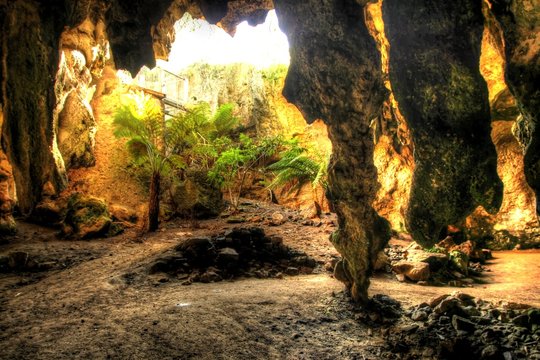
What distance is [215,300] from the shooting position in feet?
10.5

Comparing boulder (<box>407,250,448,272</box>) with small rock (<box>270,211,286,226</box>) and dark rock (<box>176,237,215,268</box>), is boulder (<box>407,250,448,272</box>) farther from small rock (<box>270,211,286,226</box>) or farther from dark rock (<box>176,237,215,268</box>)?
dark rock (<box>176,237,215,268</box>)

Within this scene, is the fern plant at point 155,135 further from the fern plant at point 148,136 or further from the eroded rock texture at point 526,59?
the eroded rock texture at point 526,59

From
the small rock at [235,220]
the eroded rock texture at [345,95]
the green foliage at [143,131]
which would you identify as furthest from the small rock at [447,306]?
the green foliage at [143,131]

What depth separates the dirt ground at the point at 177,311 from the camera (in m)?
2.36

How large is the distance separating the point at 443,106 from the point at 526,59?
570mm

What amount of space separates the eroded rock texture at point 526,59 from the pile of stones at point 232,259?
3.49 meters

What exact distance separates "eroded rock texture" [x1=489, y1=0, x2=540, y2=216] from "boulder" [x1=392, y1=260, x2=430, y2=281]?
3.17m

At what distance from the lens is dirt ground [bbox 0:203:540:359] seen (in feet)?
7.73

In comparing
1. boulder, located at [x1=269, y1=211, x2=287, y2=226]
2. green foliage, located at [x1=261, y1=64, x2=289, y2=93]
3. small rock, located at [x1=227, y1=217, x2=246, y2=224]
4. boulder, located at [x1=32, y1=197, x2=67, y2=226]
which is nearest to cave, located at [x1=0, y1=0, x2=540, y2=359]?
boulder, located at [x1=32, y1=197, x2=67, y2=226]

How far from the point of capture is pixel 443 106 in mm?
2287

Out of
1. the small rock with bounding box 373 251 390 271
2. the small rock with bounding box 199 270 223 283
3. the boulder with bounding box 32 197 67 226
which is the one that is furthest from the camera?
the boulder with bounding box 32 197 67 226

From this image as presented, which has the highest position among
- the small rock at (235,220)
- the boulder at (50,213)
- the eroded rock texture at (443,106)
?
the eroded rock texture at (443,106)

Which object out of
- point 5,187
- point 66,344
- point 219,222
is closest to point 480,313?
point 66,344

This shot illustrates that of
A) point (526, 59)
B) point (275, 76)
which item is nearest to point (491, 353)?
point (526, 59)
